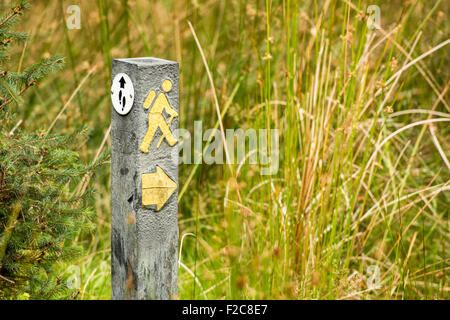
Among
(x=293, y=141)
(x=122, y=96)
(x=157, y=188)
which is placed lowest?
(x=157, y=188)

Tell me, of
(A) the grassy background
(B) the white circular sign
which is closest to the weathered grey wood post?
(B) the white circular sign

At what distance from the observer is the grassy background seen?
78.7 inches

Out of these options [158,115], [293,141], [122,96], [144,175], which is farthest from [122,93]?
[293,141]

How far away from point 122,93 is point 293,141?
2.71 ft

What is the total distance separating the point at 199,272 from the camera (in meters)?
2.47

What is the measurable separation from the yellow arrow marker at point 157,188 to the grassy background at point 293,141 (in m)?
0.17

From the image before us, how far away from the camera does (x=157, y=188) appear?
1658 mm

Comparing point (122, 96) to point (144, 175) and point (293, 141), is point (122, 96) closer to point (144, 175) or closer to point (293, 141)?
point (144, 175)

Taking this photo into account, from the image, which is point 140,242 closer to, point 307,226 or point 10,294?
point 10,294

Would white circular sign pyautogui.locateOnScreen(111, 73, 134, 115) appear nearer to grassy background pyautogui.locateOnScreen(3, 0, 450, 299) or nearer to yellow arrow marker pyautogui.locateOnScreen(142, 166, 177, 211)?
yellow arrow marker pyautogui.locateOnScreen(142, 166, 177, 211)

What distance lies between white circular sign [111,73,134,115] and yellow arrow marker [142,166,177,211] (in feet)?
0.65

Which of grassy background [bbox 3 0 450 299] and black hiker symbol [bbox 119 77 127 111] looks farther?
grassy background [bbox 3 0 450 299]

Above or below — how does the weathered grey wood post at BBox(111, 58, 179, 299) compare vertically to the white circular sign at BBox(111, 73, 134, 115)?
below

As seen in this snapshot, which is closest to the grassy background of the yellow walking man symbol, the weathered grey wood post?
the weathered grey wood post
